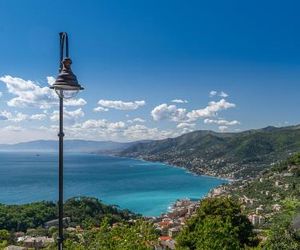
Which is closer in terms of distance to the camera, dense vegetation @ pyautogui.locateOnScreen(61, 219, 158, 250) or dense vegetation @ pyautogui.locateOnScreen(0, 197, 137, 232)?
dense vegetation @ pyautogui.locateOnScreen(61, 219, 158, 250)

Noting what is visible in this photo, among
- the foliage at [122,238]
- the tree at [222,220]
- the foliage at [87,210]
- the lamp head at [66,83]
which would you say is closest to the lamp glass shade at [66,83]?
the lamp head at [66,83]

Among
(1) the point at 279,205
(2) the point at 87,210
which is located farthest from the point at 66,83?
(2) the point at 87,210

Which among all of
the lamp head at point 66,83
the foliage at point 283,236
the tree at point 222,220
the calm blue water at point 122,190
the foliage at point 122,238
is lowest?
the calm blue water at point 122,190

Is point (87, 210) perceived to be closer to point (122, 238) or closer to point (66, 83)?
point (122, 238)

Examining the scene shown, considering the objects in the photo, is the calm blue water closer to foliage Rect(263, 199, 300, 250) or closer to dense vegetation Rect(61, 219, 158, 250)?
foliage Rect(263, 199, 300, 250)

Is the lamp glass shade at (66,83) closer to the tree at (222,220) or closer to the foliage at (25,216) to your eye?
the tree at (222,220)

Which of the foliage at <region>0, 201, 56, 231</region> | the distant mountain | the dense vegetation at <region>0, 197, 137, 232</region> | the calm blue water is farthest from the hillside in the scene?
the distant mountain

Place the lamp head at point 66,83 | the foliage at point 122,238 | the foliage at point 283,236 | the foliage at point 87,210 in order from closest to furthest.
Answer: the lamp head at point 66,83, the foliage at point 122,238, the foliage at point 283,236, the foliage at point 87,210

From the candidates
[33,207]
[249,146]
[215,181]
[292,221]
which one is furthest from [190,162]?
[292,221]
